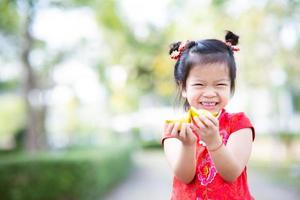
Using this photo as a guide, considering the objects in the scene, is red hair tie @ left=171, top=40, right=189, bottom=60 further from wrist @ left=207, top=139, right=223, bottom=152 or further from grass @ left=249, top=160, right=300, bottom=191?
grass @ left=249, top=160, right=300, bottom=191

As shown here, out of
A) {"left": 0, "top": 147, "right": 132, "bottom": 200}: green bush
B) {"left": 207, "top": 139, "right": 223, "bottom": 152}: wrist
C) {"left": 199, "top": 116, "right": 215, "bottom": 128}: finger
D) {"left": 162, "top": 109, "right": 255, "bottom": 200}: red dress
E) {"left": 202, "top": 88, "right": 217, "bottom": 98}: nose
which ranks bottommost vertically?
{"left": 0, "top": 147, "right": 132, "bottom": 200}: green bush

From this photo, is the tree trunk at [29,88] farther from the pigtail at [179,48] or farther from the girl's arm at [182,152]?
the girl's arm at [182,152]

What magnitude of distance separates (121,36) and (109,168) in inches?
222

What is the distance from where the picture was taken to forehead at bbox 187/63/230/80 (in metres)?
1.87

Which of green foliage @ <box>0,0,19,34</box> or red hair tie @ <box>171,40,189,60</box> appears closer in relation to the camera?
red hair tie @ <box>171,40,189,60</box>

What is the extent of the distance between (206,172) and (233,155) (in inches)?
5.6

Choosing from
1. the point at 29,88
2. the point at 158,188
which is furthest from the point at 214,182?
the point at 29,88

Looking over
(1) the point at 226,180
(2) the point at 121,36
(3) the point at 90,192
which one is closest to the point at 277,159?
(2) the point at 121,36

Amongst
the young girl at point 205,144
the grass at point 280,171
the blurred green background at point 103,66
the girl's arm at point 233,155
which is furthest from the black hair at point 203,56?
the grass at point 280,171

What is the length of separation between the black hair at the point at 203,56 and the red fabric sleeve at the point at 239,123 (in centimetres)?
12

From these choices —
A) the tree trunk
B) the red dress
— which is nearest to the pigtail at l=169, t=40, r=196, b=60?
the red dress

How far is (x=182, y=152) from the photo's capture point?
5.83 feet

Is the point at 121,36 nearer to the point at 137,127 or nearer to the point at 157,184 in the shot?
the point at 157,184

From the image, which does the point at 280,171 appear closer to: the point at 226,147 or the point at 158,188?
the point at 158,188
